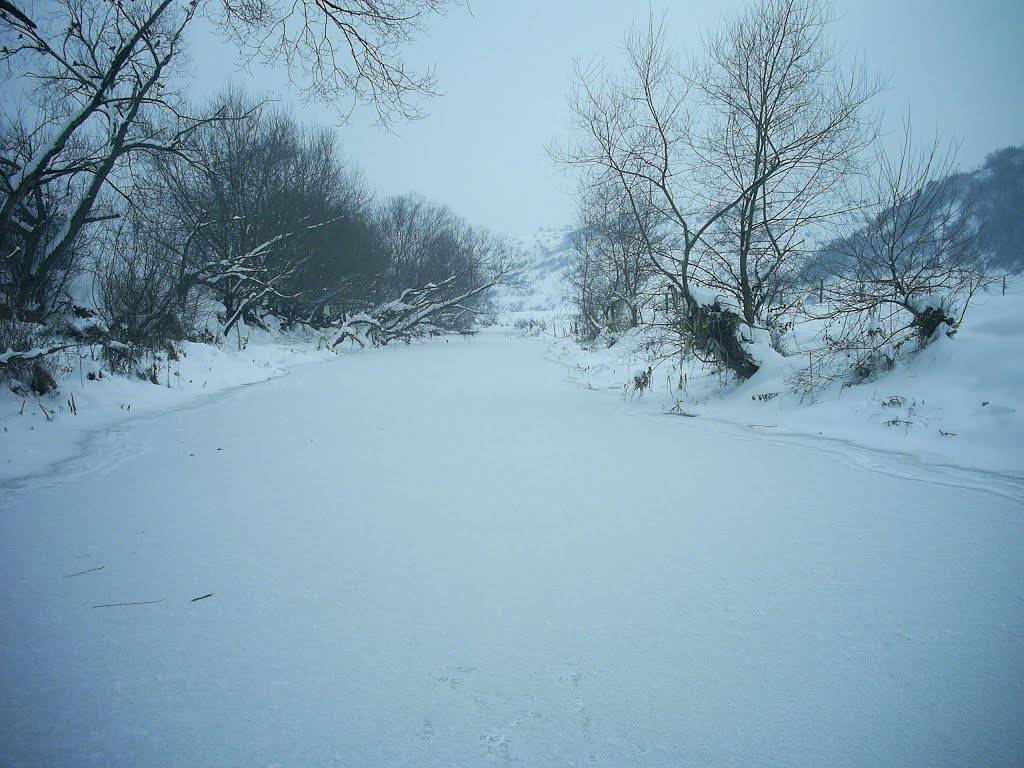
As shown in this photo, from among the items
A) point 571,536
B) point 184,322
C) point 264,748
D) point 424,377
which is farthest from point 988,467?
point 184,322

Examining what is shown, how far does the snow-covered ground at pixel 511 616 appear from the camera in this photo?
112cm

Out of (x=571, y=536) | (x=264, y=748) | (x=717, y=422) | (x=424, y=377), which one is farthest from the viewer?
(x=424, y=377)

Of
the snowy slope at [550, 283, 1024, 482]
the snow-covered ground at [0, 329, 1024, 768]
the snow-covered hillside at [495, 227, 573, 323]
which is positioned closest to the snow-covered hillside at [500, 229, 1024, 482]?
the snowy slope at [550, 283, 1024, 482]

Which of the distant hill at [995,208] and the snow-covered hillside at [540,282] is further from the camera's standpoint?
the snow-covered hillside at [540,282]

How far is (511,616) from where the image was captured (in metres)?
1.58

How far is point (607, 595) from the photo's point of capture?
1697 mm

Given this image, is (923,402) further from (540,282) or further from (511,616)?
(540,282)

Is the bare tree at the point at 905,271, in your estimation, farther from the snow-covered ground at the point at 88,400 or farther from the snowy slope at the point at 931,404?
the snow-covered ground at the point at 88,400

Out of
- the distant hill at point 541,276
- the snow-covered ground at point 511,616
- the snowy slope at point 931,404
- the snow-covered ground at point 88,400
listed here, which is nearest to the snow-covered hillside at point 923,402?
the snowy slope at point 931,404

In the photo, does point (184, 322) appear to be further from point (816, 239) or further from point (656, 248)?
point (816, 239)

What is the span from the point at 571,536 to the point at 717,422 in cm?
308

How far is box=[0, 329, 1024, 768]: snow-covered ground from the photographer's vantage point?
112 cm

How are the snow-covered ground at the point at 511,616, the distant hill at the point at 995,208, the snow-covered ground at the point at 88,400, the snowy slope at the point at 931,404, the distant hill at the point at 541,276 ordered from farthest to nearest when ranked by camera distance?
the distant hill at the point at 541,276 < the distant hill at the point at 995,208 < the snow-covered ground at the point at 88,400 < the snowy slope at the point at 931,404 < the snow-covered ground at the point at 511,616

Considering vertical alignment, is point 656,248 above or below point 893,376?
above
